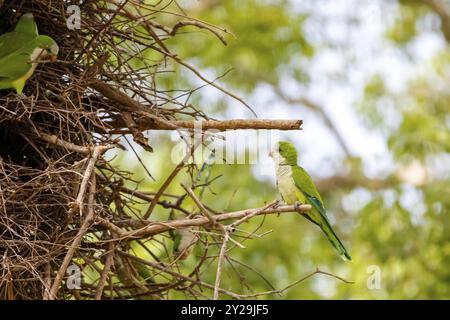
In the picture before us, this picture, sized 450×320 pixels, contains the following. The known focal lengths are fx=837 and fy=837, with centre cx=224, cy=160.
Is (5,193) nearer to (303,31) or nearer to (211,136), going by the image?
(211,136)

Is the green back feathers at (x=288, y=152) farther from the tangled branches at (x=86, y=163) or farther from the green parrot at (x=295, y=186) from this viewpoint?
the tangled branches at (x=86, y=163)

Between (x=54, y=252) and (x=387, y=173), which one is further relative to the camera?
(x=387, y=173)

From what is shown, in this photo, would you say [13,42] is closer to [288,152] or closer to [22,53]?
[22,53]

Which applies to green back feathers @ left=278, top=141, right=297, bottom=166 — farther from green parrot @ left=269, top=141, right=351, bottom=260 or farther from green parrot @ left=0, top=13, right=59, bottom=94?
green parrot @ left=0, top=13, right=59, bottom=94

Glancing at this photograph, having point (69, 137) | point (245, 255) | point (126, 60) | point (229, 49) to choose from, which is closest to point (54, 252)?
point (69, 137)

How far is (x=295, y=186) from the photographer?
1.86 metres

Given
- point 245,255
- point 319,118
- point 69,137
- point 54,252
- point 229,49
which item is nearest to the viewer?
point 54,252

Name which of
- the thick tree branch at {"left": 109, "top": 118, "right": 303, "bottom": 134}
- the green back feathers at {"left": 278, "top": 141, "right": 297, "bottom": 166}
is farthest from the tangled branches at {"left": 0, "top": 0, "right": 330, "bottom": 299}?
the green back feathers at {"left": 278, "top": 141, "right": 297, "bottom": 166}

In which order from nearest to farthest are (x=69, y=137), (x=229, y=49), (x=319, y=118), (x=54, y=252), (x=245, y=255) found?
(x=54, y=252) < (x=69, y=137) < (x=245, y=255) < (x=229, y=49) < (x=319, y=118)

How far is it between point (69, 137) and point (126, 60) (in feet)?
0.94

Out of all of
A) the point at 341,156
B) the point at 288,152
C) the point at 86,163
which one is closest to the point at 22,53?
the point at 86,163

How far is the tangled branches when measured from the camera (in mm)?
1619

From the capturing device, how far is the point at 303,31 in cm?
589

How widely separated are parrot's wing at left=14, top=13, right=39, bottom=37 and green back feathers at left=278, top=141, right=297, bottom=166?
1.89 feet
